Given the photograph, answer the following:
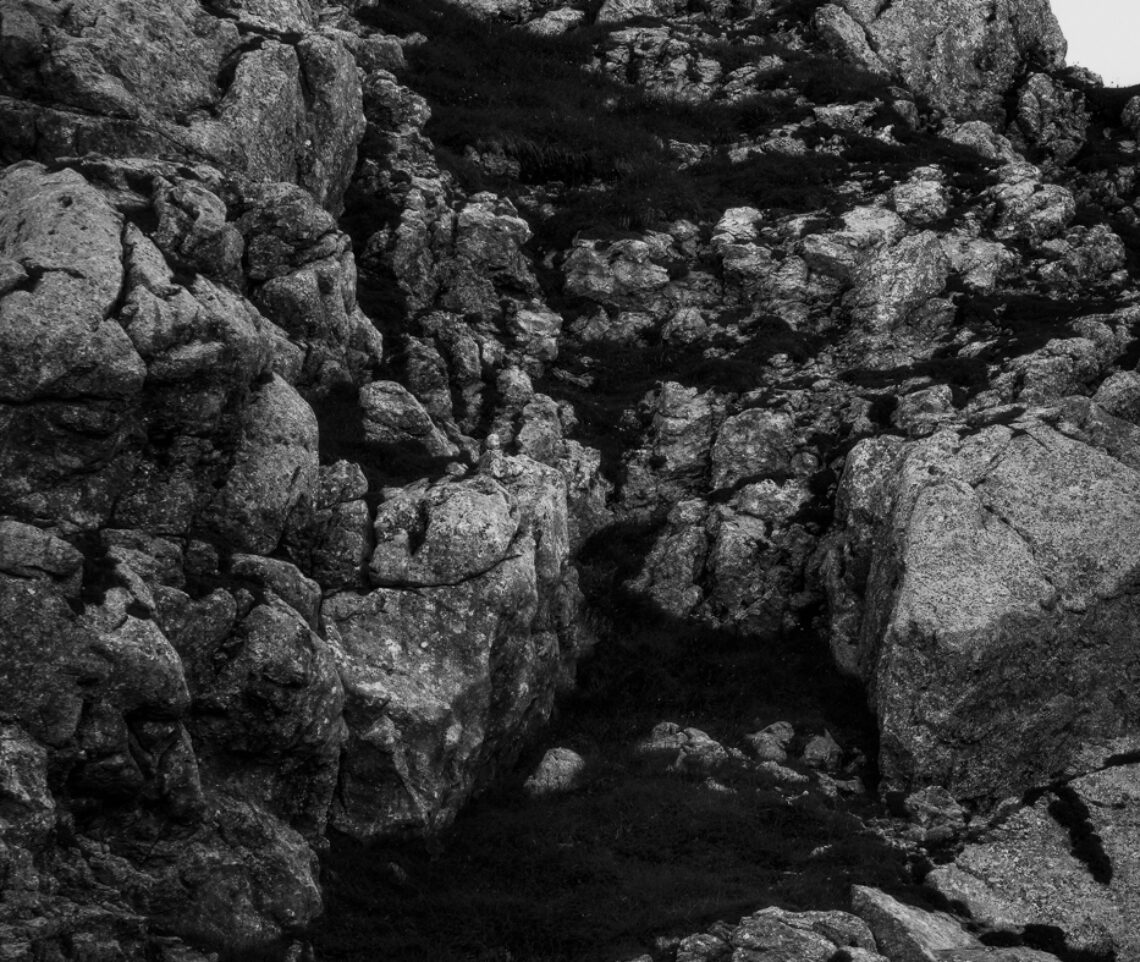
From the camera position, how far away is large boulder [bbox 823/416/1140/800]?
111 ft

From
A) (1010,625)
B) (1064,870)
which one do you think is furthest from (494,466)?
(1064,870)

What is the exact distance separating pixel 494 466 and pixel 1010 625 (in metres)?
15.1

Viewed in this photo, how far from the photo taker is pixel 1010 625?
33.8 m

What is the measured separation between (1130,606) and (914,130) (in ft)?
111

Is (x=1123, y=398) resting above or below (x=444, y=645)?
above

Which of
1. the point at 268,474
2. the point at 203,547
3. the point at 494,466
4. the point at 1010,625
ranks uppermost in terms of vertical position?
the point at 1010,625

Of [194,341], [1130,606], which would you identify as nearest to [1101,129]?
[1130,606]

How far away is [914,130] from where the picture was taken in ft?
201

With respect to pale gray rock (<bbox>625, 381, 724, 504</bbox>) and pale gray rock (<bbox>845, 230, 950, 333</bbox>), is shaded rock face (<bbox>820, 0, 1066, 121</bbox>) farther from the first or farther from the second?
pale gray rock (<bbox>625, 381, 724, 504</bbox>)

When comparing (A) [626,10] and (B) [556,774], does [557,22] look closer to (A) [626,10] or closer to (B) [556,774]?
(A) [626,10]

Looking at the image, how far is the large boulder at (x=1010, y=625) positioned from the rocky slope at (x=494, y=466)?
0.11 m

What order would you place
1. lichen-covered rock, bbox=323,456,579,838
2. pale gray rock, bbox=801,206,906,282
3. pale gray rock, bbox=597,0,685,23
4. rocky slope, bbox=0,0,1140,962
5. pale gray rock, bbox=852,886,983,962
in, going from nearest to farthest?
rocky slope, bbox=0,0,1140,962, pale gray rock, bbox=852,886,983,962, lichen-covered rock, bbox=323,456,579,838, pale gray rock, bbox=801,206,906,282, pale gray rock, bbox=597,0,685,23

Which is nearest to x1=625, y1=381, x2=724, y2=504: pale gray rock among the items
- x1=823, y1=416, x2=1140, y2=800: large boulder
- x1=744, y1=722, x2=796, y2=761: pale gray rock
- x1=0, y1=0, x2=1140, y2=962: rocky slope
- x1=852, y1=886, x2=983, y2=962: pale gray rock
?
x1=0, y1=0, x2=1140, y2=962: rocky slope

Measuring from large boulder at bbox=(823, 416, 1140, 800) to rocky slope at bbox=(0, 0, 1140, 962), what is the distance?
0.38 feet
